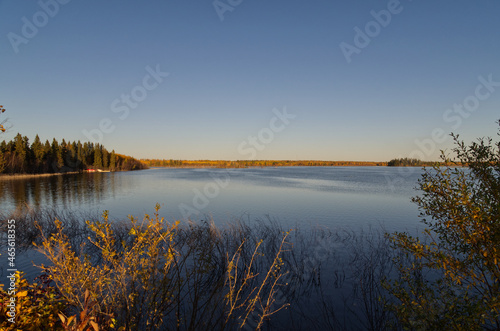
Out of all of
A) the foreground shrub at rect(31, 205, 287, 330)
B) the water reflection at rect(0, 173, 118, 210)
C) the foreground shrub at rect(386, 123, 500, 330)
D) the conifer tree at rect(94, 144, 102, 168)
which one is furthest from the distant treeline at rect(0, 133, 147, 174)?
the foreground shrub at rect(386, 123, 500, 330)

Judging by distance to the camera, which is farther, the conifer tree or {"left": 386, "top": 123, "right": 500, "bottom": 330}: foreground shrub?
the conifer tree

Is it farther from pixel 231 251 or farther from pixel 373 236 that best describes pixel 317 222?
pixel 231 251

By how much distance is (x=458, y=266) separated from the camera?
5023 mm

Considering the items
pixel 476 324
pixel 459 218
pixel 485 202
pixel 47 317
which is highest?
pixel 485 202

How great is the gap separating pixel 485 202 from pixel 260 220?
15426 millimetres

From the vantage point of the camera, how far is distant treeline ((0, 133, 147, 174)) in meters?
64.5

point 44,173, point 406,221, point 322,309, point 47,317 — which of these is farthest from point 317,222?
point 44,173

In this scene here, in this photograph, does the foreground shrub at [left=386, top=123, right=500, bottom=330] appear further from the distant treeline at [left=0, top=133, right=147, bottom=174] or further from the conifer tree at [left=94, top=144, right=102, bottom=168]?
the conifer tree at [left=94, top=144, right=102, bottom=168]

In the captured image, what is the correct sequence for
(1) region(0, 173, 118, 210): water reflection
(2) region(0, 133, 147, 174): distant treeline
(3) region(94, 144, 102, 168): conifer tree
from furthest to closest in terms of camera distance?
(3) region(94, 144, 102, 168): conifer tree, (2) region(0, 133, 147, 174): distant treeline, (1) region(0, 173, 118, 210): water reflection

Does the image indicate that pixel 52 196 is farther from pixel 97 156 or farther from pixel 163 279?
pixel 97 156

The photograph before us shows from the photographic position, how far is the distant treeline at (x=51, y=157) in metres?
64.5

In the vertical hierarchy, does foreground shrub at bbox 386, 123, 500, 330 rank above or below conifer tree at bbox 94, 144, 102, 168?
below

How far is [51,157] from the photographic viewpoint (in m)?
78.9

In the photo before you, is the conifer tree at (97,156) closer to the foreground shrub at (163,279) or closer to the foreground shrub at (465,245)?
the foreground shrub at (163,279)
